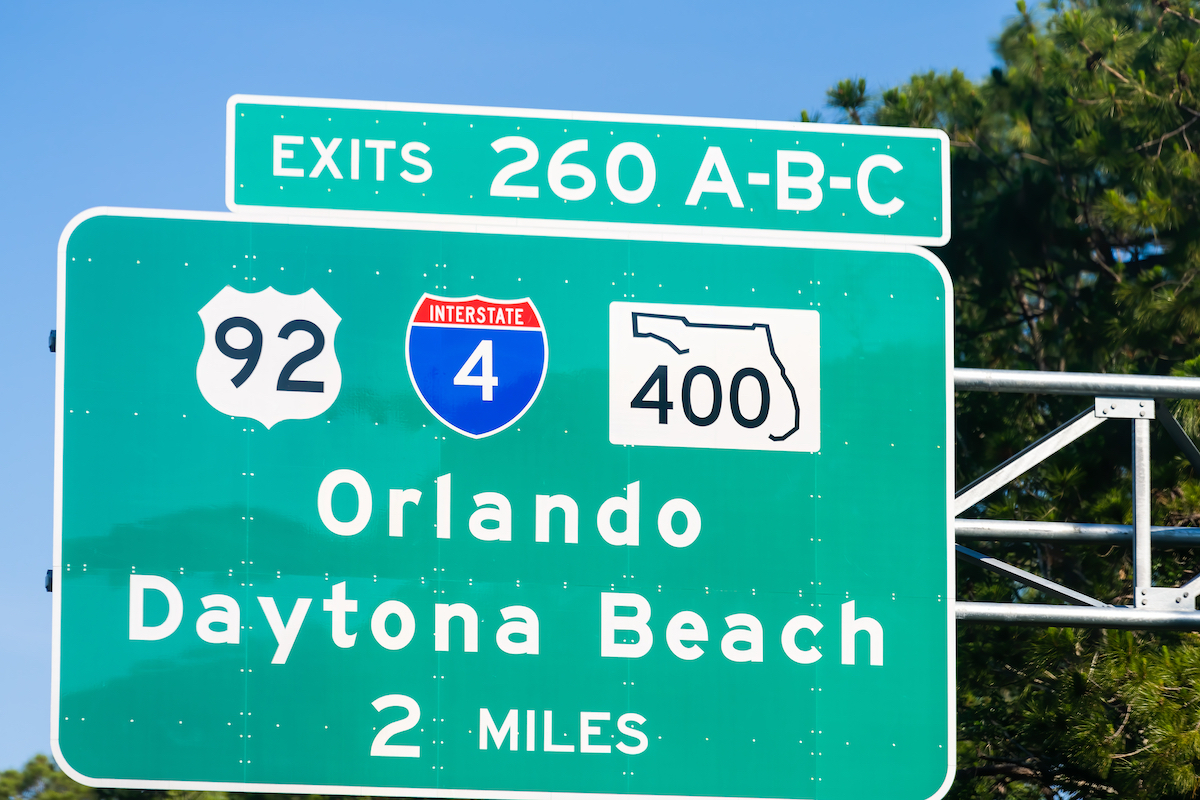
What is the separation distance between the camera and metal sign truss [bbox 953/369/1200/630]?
6.64m

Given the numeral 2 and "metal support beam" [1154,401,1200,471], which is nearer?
the numeral 2

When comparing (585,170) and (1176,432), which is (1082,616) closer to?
(1176,432)

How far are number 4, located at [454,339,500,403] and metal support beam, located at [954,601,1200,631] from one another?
211 centimetres

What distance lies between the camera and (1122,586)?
39.9 feet

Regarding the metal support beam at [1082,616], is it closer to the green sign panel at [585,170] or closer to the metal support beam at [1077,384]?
A: the metal support beam at [1077,384]

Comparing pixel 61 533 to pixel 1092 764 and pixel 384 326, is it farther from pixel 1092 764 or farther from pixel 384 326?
pixel 1092 764

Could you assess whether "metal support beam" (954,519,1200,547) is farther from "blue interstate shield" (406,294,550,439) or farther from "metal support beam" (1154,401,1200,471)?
"blue interstate shield" (406,294,550,439)

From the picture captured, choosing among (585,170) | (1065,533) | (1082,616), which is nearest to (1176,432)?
(1065,533)

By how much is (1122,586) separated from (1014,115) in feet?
15.0

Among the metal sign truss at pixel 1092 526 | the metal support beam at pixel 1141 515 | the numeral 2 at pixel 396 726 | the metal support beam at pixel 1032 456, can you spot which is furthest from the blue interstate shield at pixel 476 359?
the metal support beam at pixel 1141 515

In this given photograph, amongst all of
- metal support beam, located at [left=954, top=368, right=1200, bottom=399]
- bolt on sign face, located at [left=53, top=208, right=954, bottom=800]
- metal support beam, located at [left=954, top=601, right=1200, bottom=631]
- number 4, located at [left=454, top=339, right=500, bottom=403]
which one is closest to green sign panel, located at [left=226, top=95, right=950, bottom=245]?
bolt on sign face, located at [left=53, top=208, right=954, bottom=800]

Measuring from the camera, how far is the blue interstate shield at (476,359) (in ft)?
19.7

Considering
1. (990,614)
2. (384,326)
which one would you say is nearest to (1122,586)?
(990,614)

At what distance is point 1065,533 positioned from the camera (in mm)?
7121
